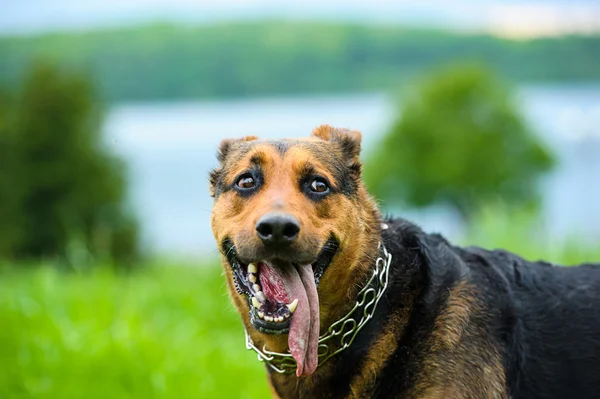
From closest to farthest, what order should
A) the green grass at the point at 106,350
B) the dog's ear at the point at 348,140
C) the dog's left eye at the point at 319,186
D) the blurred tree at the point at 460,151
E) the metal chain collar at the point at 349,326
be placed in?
1. the metal chain collar at the point at 349,326
2. the dog's left eye at the point at 319,186
3. the dog's ear at the point at 348,140
4. the green grass at the point at 106,350
5. the blurred tree at the point at 460,151

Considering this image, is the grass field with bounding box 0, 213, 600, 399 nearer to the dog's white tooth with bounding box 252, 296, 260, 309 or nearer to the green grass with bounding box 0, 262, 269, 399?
the green grass with bounding box 0, 262, 269, 399

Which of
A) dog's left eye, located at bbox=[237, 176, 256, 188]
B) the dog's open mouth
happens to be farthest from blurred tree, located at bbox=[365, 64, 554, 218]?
the dog's open mouth

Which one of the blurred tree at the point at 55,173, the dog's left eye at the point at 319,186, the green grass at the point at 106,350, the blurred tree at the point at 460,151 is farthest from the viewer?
the blurred tree at the point at 460,151

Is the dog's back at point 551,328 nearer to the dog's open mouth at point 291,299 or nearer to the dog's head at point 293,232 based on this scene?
the dog's head at point 293,232

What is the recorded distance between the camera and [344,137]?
4477 millimetres

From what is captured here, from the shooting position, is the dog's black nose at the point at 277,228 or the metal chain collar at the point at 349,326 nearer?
the dog's black nose at the point at 277,228

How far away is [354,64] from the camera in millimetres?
67875

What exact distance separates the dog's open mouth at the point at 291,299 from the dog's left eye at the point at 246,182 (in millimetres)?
373

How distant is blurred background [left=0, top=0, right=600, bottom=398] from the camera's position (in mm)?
7176

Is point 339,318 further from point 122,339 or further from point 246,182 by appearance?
point 122,339

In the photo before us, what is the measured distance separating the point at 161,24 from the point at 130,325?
239 ft

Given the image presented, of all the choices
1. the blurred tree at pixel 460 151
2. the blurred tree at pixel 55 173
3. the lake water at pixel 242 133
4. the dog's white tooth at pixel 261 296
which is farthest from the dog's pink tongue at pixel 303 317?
the blurred tree at pixel 460 151

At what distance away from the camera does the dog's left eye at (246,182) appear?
405cm

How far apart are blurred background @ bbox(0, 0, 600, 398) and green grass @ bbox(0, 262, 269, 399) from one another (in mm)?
22
